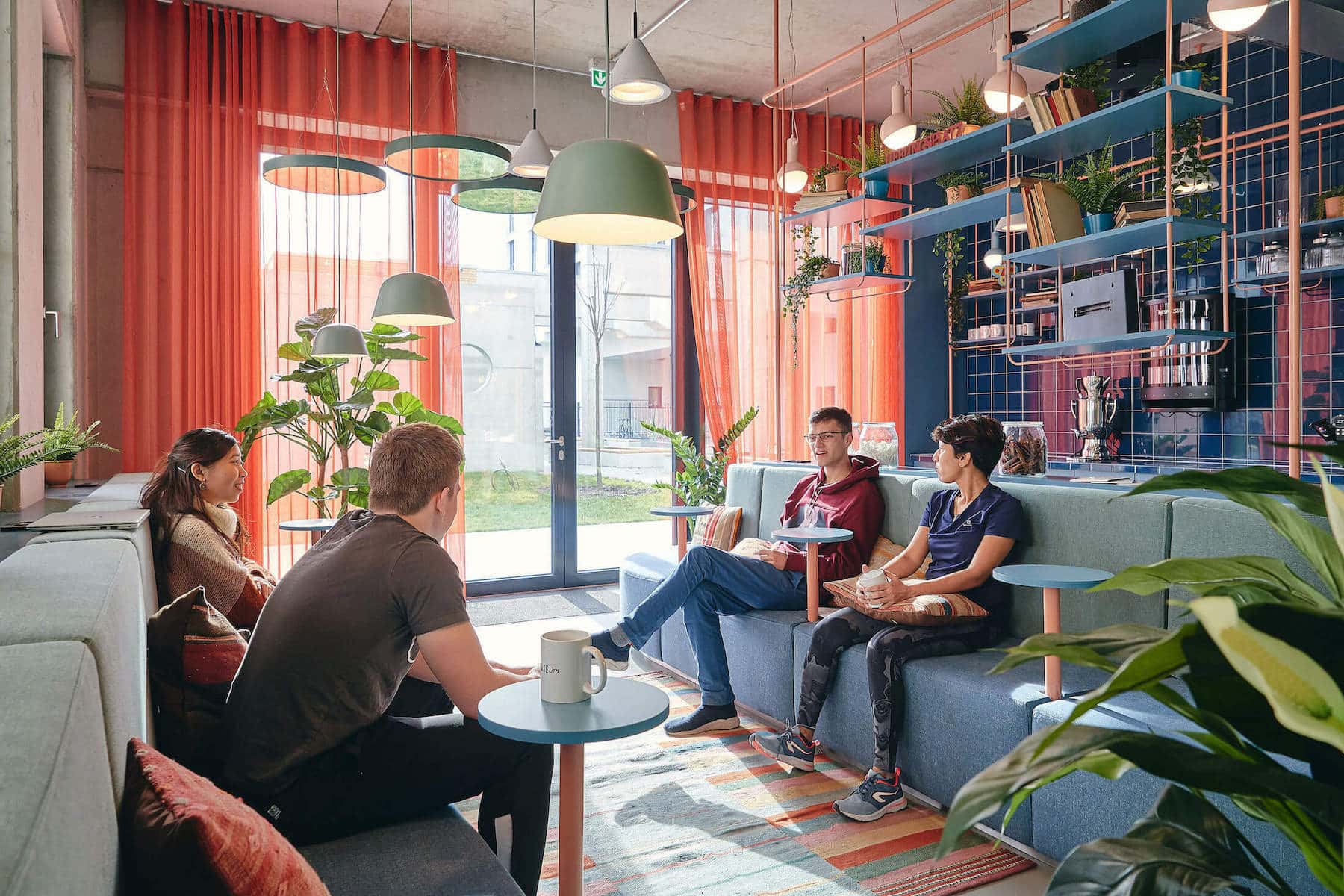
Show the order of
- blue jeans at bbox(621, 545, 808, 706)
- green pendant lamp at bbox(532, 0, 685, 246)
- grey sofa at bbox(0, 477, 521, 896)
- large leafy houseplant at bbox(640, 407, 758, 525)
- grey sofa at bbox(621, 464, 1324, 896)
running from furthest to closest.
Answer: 1. large leafy houseplant at bbox(640, 407, 758, 525)
2. blue jeans at bbox(621, 545, 808, 706)
3. grey sofa at bbox(621, 464, 1324, 896)
4. green pendant lamp at bbox(532, 0, 685, 246)
5. grey sofa at bbox(0, 477, 521, 896)

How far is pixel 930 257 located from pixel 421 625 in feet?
19.7

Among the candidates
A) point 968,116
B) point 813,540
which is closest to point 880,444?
point 813,540

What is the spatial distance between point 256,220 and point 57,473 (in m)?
1.74

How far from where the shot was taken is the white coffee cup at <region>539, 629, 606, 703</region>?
1.65 m

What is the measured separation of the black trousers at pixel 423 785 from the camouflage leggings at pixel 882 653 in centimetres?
119

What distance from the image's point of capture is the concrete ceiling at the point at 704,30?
4836 millimetres

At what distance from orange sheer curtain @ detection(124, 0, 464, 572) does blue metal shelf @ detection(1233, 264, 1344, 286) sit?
440 centimetres

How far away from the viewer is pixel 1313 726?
53 cm

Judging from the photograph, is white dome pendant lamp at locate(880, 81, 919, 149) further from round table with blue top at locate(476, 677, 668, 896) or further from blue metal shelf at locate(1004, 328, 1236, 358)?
round table with blue top at locate(476, 677, 668, 896)

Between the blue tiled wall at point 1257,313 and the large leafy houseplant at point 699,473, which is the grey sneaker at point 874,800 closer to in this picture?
the large leafy houseplant at point 699,473

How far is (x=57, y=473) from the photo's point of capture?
3.76m

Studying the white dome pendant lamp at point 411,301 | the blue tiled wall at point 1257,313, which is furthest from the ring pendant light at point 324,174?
the blue tiled wall at point 1257,313

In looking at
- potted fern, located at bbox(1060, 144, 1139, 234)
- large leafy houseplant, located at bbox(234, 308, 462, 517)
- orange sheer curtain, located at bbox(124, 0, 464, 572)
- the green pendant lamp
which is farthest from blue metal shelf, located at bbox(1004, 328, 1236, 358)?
orange sheer curtain, located at bbox(124, 0, 464, 572)

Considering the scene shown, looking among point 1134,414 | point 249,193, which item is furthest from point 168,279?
point 1134,414
